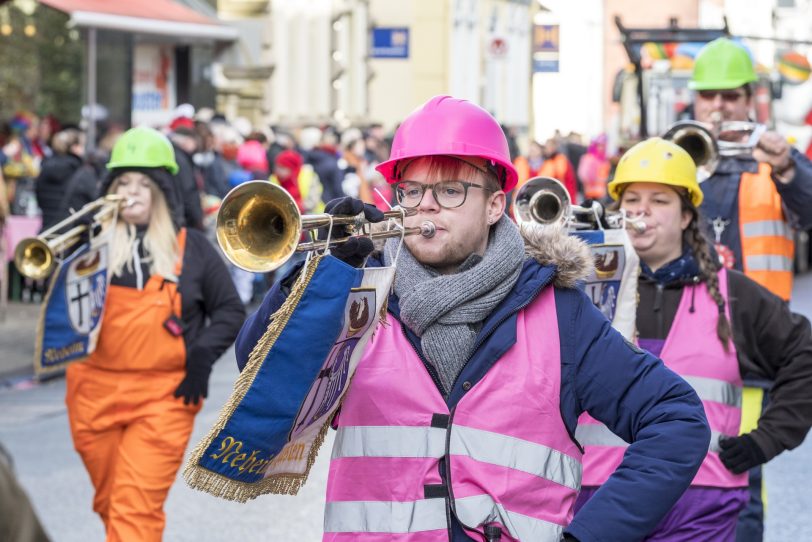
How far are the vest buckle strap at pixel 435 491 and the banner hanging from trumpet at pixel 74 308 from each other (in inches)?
118

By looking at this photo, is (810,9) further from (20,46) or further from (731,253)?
(731,253)

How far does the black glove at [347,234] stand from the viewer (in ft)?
12.0

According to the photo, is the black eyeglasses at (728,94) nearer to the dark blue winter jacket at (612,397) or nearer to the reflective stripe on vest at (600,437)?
the reflective stripe on vest at (600,437)

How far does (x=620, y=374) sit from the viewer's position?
3.78 metres

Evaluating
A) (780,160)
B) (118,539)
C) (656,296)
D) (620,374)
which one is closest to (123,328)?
(118,539)

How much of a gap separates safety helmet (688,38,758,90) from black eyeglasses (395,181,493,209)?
3314 mm

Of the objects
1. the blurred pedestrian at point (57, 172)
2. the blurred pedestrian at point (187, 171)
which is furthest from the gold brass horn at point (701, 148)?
the blurred pedestrian at point (57, 172)

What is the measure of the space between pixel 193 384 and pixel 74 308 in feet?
1.94

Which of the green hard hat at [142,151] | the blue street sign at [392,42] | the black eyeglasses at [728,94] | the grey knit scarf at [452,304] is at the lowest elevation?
the grey knit scarf at [452,304]

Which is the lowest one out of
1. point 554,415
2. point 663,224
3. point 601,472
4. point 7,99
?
point 601,472

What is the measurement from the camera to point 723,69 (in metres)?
7.02

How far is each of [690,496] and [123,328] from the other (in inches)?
98.7

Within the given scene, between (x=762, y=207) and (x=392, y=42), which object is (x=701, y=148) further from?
(x=392, y=42)

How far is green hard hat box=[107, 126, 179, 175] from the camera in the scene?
6.93m
